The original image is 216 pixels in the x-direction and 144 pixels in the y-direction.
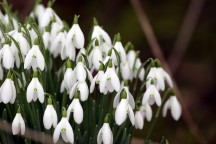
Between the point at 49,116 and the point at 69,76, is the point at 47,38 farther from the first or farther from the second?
the point at 49,116

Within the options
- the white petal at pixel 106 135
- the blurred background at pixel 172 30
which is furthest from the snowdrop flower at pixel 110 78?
the blurred background at pixel 172 30

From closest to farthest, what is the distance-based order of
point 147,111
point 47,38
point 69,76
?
1. point 69,76
2. point 147,111
3. point 47,38

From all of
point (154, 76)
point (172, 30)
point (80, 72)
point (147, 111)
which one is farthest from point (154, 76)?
point (172, 30)

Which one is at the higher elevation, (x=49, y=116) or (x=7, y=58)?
(x=7, y=58)

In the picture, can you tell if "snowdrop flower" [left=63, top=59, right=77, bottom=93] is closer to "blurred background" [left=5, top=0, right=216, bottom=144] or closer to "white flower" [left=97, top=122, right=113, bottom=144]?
"white flower" [left=97, top=122, right=113, bottom=144]

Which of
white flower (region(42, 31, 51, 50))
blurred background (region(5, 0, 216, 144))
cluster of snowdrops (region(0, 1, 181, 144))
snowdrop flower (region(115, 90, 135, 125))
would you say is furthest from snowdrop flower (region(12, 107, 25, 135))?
blurred background (region(5, 0, 216, 144))

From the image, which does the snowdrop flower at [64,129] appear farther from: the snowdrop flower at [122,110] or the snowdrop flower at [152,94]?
the snowdrop flower at [152,94]
